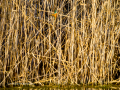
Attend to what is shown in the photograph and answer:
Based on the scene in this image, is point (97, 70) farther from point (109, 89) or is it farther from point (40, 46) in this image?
point (40, 46)

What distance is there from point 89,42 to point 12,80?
139 centimetres

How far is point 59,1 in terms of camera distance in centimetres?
399

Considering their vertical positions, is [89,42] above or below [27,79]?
above

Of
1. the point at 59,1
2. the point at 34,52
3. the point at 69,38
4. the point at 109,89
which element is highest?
the point at 59,1

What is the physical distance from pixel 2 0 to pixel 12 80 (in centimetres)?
131

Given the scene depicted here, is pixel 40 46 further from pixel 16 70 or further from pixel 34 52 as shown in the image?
pixel 16 70

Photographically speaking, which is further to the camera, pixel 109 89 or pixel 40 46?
pixel 40 46

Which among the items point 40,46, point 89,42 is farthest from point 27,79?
point 89,42

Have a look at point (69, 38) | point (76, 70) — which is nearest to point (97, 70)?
point (76, 70)

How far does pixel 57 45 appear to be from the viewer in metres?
3.61

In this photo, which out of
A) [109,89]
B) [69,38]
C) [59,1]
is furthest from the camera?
[59,1]

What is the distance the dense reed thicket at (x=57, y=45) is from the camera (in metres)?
3.59

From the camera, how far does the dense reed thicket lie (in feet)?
11.8

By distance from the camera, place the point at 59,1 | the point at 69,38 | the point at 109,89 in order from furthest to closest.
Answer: the point at 59,1 → the point at 69,38 → the point at 109,89
